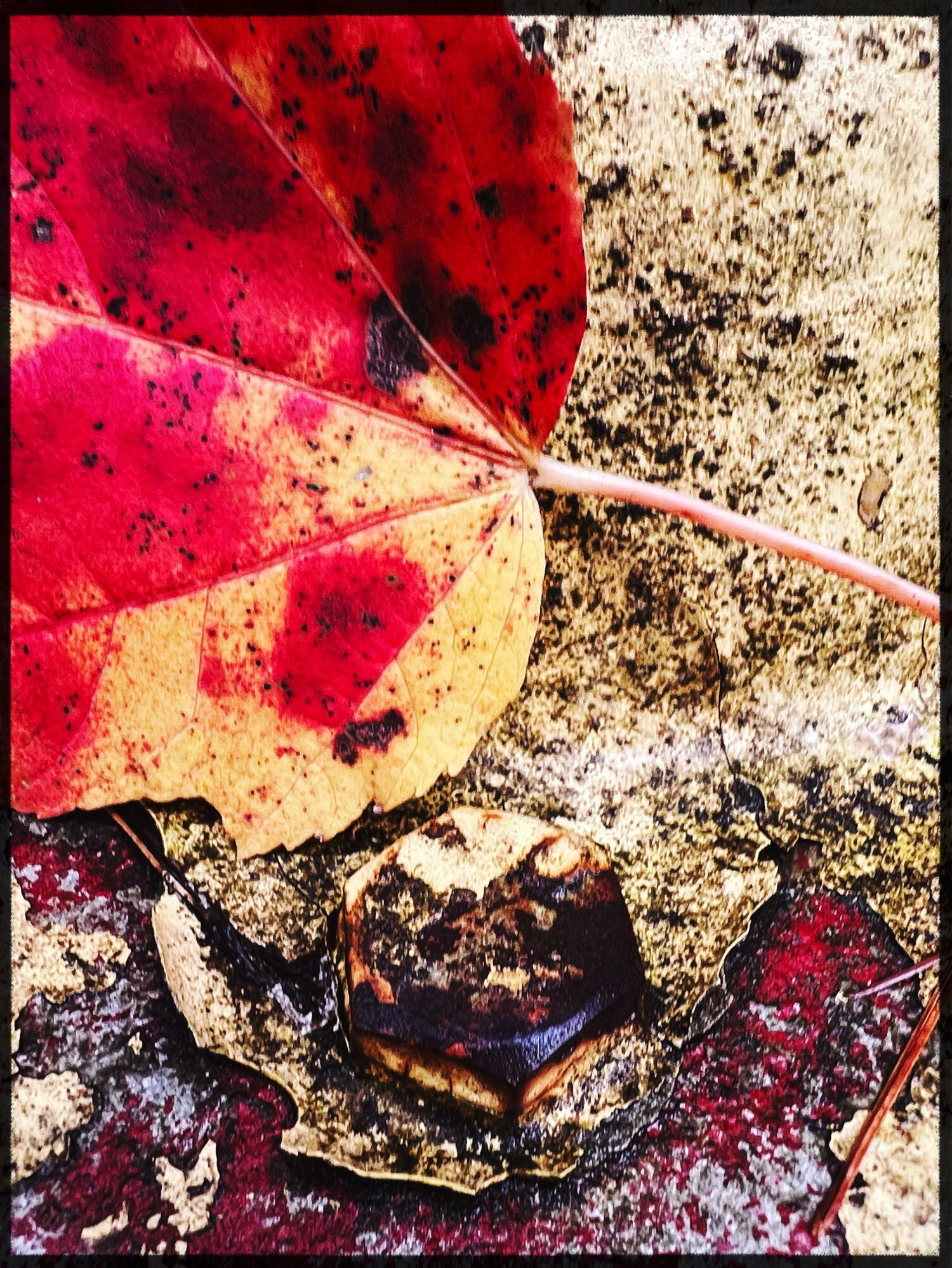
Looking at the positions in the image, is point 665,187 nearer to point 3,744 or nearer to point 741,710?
point 741,710

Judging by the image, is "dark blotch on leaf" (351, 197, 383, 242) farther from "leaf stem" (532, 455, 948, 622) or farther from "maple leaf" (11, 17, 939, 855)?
"leaf stem" (532, 455, 948, 622)

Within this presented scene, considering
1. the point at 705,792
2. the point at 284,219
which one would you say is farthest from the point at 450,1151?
the point at 284,219

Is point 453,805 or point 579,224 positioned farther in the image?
point 453,805

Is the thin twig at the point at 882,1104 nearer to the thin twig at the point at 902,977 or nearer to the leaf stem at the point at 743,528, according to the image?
the thin twig at the point at 902,977

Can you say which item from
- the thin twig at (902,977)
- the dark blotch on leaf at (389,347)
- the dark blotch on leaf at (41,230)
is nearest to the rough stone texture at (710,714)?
the thin twig at (902,977)

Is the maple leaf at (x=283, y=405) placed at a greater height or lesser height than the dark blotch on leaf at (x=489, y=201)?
lesser

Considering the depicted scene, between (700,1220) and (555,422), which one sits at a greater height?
(555,422)
